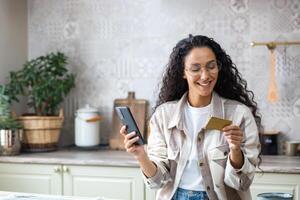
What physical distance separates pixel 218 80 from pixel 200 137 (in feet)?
0.85

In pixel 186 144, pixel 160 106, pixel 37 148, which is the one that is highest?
pixel 160 106

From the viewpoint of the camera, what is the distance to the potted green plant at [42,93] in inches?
123

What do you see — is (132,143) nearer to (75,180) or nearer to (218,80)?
(218,80)

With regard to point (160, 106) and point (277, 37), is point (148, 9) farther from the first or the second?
point (160, 106)

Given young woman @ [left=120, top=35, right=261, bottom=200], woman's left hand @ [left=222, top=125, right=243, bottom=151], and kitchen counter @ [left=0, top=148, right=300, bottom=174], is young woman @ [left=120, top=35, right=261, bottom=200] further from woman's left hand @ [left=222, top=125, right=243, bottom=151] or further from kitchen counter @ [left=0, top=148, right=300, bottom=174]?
kitchen counter @ [left=0, top=148, right=300, bottom=174]

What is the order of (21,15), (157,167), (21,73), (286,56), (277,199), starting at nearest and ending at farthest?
(277,199) → (157,167) → (286,56) → (21,73) → (21,15)

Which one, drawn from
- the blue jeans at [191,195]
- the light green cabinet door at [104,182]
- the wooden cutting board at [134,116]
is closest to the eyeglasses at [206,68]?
the blue jeans at [191,195]

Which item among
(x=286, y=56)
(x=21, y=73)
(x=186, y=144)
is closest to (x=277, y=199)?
(x=186, y=144)

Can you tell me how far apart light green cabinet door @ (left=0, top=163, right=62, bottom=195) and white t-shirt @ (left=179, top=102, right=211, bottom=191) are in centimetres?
124

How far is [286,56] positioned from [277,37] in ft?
0.44

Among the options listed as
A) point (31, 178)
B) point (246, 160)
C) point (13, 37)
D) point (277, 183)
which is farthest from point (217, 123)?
point (13, 37)

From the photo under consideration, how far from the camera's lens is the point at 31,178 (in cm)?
293

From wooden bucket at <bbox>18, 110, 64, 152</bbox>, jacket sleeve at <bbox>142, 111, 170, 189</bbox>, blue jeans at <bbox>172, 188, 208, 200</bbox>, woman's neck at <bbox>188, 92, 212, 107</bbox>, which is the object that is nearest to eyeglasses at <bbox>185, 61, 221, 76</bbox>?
woman's neck at <bbox>188, 92, 212, 107</bbox>

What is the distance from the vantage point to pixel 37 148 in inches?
123
